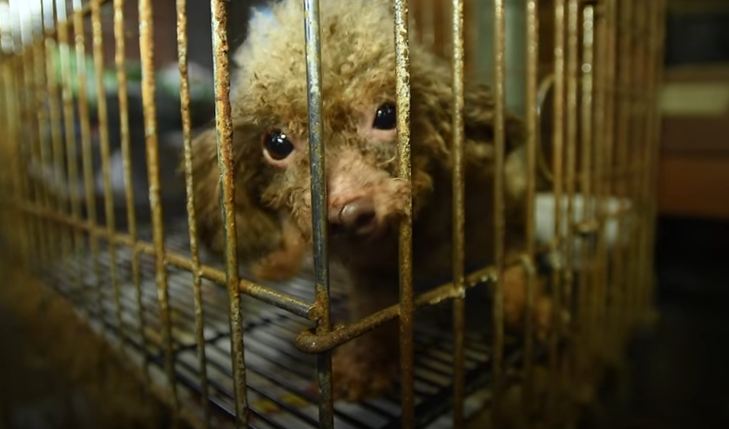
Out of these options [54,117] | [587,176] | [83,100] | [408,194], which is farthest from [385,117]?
[54,117]

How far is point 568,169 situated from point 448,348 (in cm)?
45

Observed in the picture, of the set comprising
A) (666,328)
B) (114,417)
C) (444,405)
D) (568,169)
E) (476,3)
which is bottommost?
(666,328)

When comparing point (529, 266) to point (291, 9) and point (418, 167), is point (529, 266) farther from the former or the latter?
point (291, 9)

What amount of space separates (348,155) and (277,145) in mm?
128

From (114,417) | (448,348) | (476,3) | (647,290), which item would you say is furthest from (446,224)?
(476,3)

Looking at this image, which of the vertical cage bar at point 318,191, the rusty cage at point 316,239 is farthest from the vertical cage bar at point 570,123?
the vertical cage bar at point 318,191

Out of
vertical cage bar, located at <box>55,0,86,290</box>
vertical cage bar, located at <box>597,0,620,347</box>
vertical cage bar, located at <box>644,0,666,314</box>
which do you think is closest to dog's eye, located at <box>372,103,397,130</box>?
vertical cage bar, located at <box>597,0,620,347</box>

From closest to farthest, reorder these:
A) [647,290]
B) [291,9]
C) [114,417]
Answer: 1. [291,9]
2. [114,417]
3. [647,290]

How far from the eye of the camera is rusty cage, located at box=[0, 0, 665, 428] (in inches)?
25.9

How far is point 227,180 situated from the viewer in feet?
2.02

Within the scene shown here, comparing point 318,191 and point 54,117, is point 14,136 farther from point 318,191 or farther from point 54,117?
point 318,191

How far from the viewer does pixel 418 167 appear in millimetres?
869

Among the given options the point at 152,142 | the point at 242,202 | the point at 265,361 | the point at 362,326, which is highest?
the point at 152,142

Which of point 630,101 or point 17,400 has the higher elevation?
point 630,101
